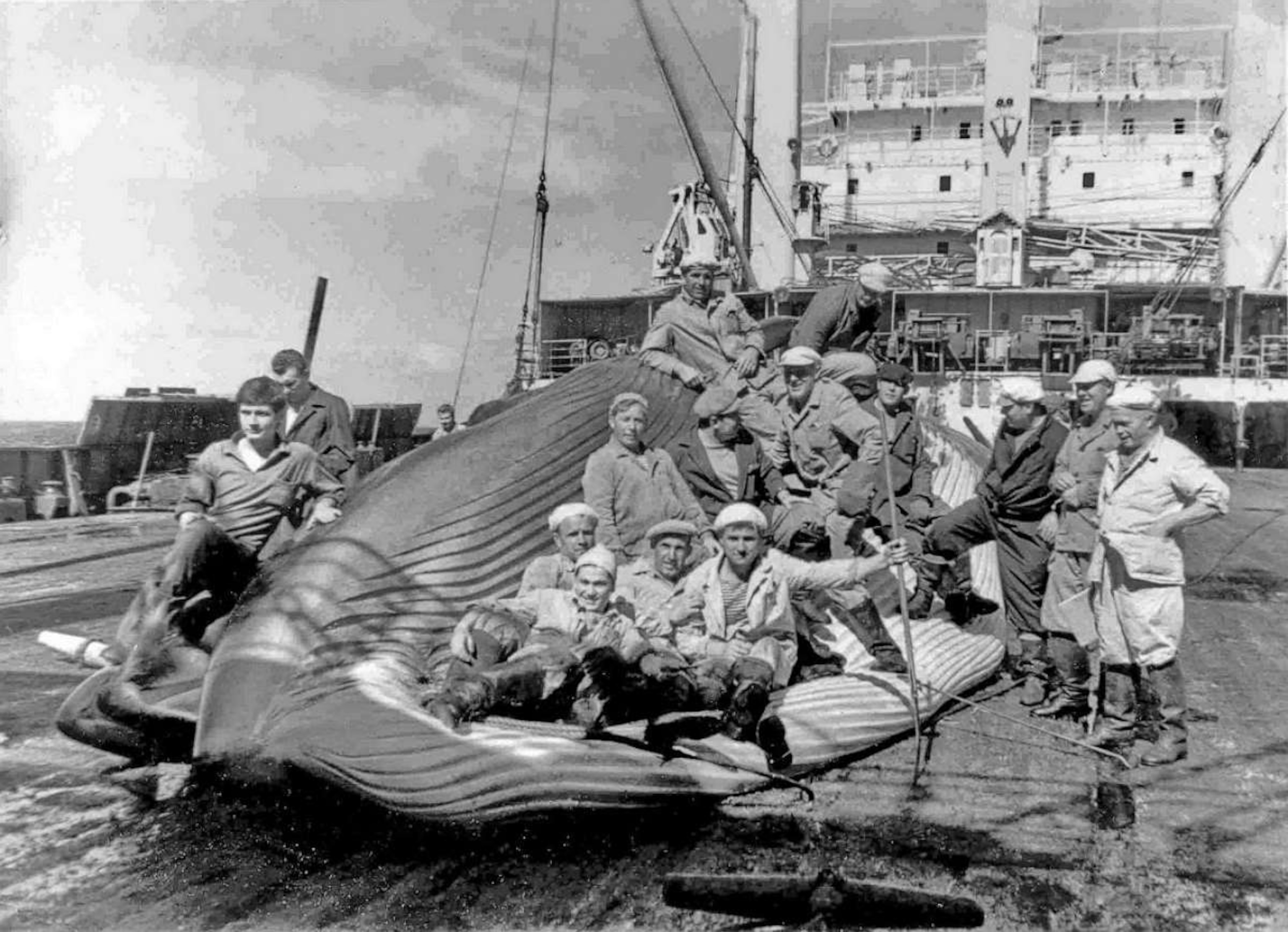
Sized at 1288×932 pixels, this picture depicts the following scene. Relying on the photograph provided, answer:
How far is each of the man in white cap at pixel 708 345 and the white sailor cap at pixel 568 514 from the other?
251 centimetres

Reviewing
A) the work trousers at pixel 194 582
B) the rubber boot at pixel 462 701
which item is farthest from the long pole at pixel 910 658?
the work trousers at pixel 194 582

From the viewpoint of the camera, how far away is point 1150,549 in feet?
16.4

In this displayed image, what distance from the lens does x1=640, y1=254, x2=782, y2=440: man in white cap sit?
761cm

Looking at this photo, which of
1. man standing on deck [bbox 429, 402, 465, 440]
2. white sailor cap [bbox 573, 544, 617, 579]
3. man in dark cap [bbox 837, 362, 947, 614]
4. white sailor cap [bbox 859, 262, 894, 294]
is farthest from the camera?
man standing on deck [bbox 429, 402, 465, 440]

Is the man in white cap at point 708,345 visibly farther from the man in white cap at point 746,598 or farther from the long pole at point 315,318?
the long pole at point 315,318

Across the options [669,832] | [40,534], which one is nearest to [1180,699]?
[669,832]

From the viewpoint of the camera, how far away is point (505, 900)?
3.52 meters

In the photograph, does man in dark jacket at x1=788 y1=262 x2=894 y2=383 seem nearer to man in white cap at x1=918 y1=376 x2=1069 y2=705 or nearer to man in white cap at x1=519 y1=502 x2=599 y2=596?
man in white cap at x1=918 y1=376 x2=1069 y2=705

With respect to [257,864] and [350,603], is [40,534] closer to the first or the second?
[350,603]

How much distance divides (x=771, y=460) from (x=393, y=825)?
392 centimetres

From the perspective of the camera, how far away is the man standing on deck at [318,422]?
784 centimetres

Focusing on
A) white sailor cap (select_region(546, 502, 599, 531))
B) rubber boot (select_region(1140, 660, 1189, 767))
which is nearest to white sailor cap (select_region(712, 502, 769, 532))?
white sailor cap (select_region(546, 502, 599, 531))

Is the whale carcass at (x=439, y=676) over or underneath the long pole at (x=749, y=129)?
underneath

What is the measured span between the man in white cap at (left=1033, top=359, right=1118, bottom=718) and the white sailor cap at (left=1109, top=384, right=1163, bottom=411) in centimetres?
61
